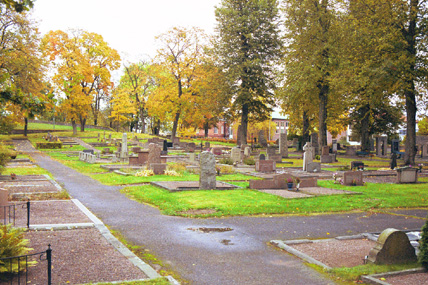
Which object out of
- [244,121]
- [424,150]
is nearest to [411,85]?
[424,150]

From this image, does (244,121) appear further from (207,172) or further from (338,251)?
(338,251)

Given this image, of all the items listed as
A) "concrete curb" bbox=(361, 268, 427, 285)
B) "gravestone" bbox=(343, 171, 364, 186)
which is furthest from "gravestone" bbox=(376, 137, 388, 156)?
"concrete curb" bbox=(361, 268, 427, 285)

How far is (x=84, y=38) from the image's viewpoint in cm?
5953

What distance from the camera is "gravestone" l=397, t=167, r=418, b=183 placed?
21281mm

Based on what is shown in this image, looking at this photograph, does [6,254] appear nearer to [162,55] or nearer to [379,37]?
[379,37]

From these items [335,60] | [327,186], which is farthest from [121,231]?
[335,60]

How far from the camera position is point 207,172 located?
57.1 feet

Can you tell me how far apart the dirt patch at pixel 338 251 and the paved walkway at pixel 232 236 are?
598 mm

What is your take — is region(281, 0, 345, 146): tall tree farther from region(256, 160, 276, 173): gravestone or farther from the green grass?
the green grass

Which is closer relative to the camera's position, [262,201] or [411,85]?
[262,201]

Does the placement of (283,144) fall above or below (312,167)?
above

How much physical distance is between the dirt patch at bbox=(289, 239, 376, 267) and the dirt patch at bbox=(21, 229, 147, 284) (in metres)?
3.82

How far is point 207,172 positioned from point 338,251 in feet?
30.1

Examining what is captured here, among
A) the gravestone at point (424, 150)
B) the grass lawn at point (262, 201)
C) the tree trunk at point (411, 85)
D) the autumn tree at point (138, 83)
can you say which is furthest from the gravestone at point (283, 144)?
the autumn tree at point (138, 83)
